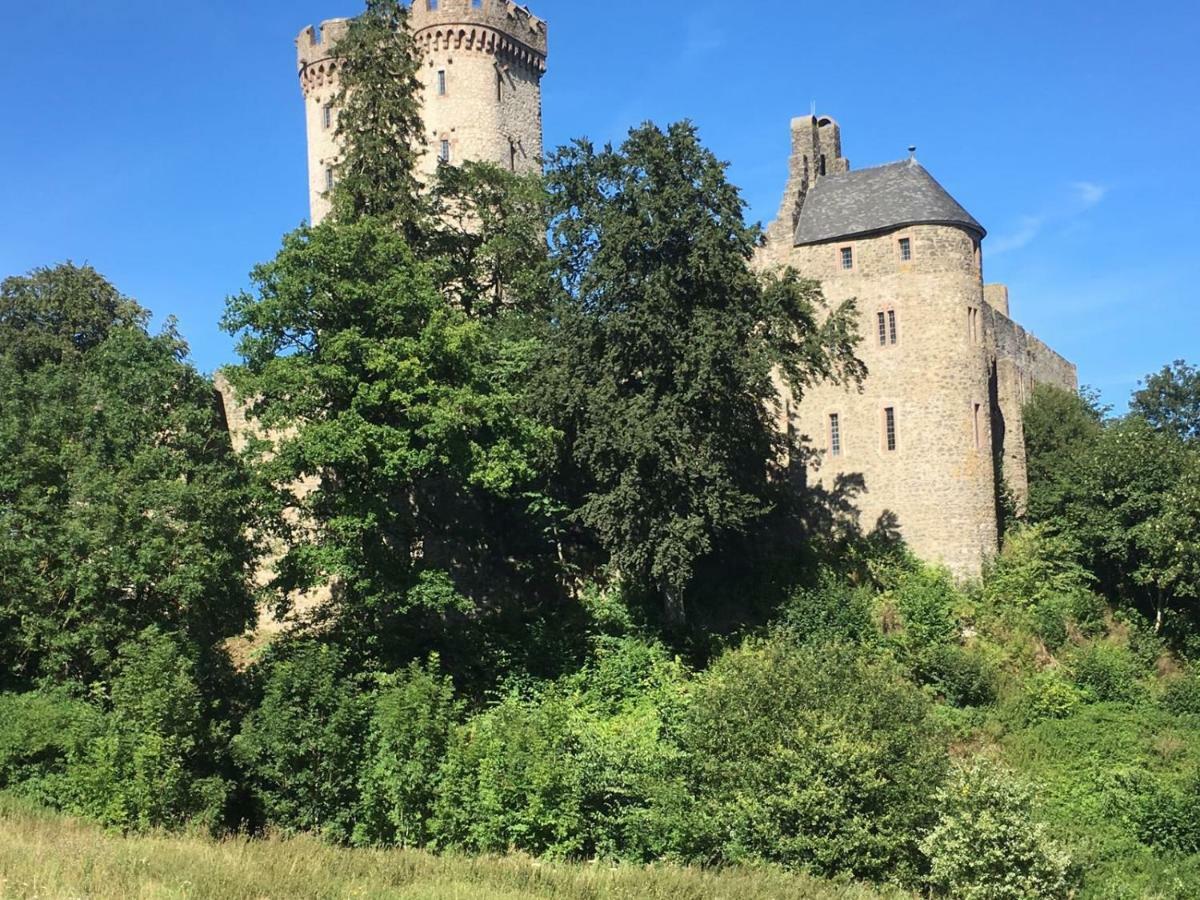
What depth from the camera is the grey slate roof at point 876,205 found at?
36.3 metres

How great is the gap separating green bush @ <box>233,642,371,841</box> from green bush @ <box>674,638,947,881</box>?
6588 millimetres

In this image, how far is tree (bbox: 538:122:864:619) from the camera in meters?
29.6

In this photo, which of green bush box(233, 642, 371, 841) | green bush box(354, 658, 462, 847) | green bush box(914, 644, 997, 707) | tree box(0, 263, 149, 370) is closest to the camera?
green bush box(354, 658, 462, 847)

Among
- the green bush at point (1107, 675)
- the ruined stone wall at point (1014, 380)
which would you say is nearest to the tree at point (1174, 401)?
the ruined stone wall at point (1014, 380)

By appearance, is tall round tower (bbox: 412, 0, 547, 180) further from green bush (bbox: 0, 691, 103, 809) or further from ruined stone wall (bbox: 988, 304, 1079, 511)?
green bush (bbox: 0, 691, 103, 809)


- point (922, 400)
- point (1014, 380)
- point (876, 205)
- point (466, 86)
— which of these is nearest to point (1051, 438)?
point (1014, 380)

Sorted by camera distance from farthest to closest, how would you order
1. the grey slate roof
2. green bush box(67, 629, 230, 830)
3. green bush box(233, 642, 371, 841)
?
the grey slate roof → green bush box(233, 642, 371, 841) → green bush box(67, 629, 230, 830)

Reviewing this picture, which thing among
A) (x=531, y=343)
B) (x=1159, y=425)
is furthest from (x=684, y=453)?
(x=1159, y=425)

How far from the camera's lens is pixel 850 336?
32.1 m

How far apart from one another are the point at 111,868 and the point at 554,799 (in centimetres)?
806

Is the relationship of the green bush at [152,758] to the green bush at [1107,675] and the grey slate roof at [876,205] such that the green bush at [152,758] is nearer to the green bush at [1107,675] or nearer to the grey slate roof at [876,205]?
the green bush at [1107,675]

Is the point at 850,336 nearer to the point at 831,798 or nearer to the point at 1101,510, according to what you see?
the point at 1101,510

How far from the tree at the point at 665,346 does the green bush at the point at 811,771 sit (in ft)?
19.4

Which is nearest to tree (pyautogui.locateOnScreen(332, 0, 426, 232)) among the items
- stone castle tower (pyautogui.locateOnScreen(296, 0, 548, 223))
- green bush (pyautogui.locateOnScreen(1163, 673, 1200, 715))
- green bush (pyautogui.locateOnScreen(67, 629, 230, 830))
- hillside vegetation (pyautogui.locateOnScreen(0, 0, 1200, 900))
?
hillside vegetation (pyautogui.locateOnScreen(0, 0, 1200, 900))
